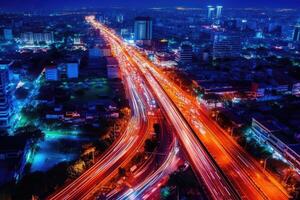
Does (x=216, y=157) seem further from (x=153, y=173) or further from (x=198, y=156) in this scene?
(x=153, y=173)

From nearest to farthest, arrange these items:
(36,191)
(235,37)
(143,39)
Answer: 1. (36,191)
2. (235,37)
3. (143,39)

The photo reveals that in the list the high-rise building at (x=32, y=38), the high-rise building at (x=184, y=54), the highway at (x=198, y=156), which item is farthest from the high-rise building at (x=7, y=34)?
the highway at (x=198, y=156)

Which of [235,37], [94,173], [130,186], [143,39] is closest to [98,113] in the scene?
[94,173]

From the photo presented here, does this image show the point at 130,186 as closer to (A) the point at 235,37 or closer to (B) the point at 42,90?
(B) the point at 42,90

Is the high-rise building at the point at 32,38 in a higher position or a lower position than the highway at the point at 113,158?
higher

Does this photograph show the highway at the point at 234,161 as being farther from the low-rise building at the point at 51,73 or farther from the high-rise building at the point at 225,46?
the high-rise building at the point at 225,46

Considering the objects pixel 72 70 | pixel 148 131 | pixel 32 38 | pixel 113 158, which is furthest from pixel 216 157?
pixel 32 38
